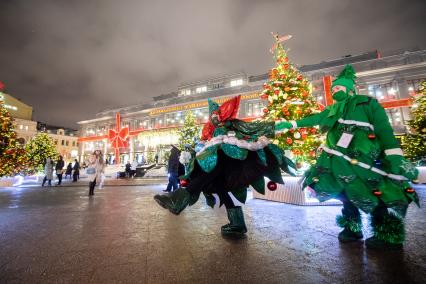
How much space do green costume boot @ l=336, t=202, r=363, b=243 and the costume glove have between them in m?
0.65

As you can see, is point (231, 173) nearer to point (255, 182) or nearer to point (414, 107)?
point (255, 182)

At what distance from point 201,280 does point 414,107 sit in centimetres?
1499

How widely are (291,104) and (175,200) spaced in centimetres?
679

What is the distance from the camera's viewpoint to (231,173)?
2.64 meters

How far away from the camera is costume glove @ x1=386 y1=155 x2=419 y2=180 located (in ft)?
6.97

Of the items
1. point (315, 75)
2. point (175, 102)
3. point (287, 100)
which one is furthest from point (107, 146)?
point (287, 100)

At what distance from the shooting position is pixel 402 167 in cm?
217

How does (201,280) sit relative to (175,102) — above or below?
Result: below

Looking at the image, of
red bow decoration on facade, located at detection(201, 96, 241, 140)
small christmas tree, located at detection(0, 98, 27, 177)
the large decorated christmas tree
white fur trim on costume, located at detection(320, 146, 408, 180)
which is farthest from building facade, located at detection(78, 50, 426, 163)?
red bow decoration on facade, located at detection(201, 96, 241, 140)

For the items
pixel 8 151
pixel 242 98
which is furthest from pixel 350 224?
pixel 242 98

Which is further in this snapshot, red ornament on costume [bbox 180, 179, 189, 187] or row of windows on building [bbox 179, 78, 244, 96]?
row of windows on building [bbox 179, 78, 244, 96]

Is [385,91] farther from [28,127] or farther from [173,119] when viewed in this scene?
[28,127]

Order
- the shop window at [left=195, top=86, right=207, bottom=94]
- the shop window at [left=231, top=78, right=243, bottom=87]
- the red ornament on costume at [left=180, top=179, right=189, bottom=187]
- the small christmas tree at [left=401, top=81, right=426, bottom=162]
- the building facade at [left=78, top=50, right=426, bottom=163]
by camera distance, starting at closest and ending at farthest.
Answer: the red ornament on costume at [left=180, top=179, right=189, bottom=187] < the small christmas tree at [left=401, top=81, right=426, bottom=162] < the building facade at [left=78, top=50, right=426, bottom=163] < the shop window at [left=231, top=78, right=243, bottom=87] < the shop window at [left=195, top=86, right=207, bottom=94]

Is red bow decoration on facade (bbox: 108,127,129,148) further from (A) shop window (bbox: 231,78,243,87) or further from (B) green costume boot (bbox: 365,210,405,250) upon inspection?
(A) shop window (bbox: 231,78,243,87)
